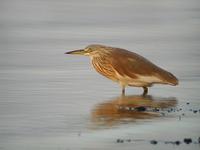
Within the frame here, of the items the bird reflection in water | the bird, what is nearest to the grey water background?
the bird reflection in water

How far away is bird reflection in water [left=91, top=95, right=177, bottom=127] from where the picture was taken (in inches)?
506

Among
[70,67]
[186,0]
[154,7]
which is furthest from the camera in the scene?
[186,0]

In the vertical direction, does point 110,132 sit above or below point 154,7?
below

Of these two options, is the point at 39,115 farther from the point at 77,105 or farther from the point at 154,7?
the point at 154,7

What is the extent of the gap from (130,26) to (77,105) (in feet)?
35.3

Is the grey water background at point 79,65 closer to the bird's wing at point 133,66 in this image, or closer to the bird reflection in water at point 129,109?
the bird reflection in water at point 129,109

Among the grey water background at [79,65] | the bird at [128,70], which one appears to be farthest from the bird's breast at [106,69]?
the grey water background at [79,65]

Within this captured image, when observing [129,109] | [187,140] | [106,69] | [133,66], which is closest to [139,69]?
[133,66]

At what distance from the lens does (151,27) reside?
81.1 feet

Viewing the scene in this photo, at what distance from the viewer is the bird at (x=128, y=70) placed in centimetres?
1495

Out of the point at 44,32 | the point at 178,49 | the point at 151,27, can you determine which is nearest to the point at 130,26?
the point at 151,27

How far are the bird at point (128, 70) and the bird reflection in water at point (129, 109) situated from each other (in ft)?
0.83

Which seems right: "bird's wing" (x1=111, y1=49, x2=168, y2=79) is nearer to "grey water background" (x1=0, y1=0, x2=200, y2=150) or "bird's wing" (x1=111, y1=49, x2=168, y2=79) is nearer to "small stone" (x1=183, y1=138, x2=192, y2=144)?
"grey water background" (x1=0, y1=0, x2=200, y2=150)

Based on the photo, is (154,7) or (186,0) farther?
(186,0)
